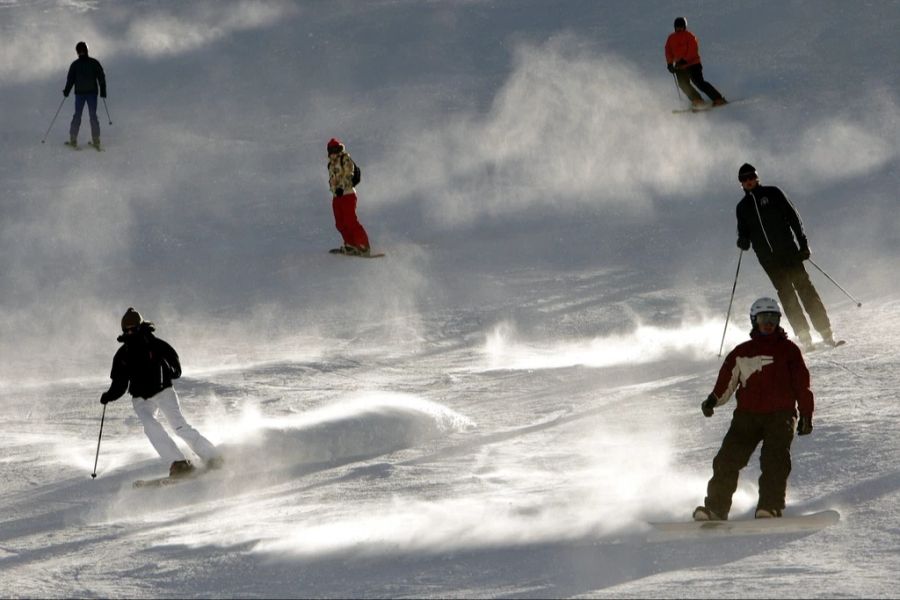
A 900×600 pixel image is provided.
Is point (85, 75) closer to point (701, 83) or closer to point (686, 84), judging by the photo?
point (686, 84)

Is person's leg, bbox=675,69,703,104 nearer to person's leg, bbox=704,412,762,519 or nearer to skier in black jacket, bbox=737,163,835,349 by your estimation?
skier in black jacket, bbox=737,163,835,349

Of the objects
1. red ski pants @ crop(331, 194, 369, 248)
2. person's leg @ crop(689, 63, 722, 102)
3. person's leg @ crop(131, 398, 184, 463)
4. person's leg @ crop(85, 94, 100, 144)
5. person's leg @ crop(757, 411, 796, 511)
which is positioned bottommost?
person's leg @ crop(757, 411, 796, 511)

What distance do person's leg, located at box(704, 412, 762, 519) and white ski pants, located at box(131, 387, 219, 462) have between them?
12.0 ft

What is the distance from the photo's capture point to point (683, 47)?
2183cm

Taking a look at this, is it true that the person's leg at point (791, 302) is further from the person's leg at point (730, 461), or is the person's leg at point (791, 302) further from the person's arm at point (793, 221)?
the person's leg at point (730, 461)

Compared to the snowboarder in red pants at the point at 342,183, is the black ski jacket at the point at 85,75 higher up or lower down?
higher up

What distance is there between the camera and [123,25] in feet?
98.9

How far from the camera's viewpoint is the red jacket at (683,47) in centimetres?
2180

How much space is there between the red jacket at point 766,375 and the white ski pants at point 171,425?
3.76 m

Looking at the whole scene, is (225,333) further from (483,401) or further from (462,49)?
(462,49)

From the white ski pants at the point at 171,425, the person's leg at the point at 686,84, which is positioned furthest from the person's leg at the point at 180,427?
the person's leg at the point at 686,84

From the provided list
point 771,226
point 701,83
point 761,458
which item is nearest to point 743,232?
point 771,226

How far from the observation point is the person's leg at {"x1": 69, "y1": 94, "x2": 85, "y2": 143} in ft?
69.6

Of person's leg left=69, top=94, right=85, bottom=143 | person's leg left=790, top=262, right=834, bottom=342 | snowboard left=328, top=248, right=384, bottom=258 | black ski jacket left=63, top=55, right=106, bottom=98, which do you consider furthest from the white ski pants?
person's leg left=69, top=94, right=85, bottom=143
